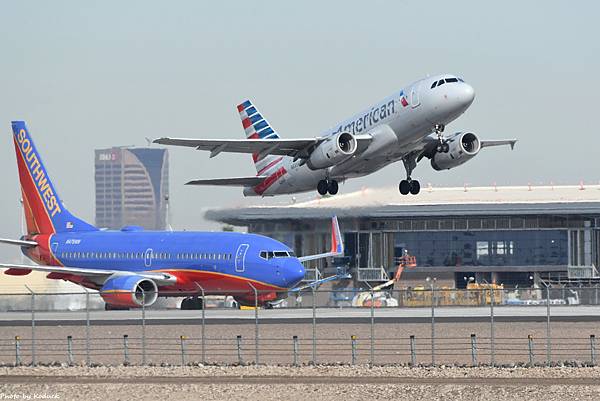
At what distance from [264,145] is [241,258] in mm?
5023

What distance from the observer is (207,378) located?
3078cm

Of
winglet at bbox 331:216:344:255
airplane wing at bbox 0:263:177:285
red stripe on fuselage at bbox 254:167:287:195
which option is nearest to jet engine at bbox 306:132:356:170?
red stripe on fuselage at bbox 254:167:287:195

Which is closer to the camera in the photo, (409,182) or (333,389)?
(333,389)

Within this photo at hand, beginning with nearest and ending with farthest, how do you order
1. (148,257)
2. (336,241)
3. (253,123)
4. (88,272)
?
(88,272) < (148,257) < (253,123) < (336,241)

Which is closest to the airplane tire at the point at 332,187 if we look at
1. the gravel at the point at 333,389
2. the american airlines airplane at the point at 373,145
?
the american airlines airplane at the point at 373,145

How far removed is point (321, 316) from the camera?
46781 millimetres

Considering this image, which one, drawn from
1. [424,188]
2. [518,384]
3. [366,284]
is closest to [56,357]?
[518,384]

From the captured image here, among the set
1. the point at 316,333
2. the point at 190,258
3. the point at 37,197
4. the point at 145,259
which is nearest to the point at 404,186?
the point at 190,258

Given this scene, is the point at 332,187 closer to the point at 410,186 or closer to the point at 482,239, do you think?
the point at 410,186

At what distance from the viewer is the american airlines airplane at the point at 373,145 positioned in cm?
4803

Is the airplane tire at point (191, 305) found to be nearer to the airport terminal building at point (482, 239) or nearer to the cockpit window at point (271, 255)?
the cockpit window at point (271, 255)

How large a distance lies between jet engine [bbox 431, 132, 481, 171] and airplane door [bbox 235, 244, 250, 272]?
8745 mm

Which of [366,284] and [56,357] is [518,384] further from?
[366,284]

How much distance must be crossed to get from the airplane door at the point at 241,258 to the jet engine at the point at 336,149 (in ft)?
18.5
